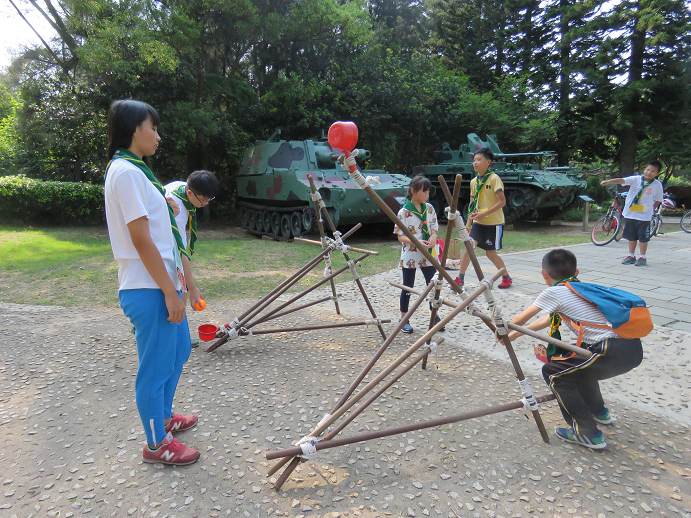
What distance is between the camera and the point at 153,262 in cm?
193

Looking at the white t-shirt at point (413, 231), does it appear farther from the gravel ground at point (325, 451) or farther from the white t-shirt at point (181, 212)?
the white t-shirt at point (181, 212)

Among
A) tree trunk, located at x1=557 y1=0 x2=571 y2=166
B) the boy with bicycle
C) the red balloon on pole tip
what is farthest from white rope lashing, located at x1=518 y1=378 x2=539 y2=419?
tree trunk, located at x1=557 y1=0 x2=571 y2=166

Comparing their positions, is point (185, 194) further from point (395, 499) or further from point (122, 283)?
point (395, 499)

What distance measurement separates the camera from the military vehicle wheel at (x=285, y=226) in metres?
11.1

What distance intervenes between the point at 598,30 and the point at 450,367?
57.2 ft

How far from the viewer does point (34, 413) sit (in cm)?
280

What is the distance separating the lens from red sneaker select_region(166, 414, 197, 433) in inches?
102

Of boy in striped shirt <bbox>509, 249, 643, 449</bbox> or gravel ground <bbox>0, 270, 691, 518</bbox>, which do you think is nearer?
gravel ground <bbox>0, 270, 691, 518</bbox>

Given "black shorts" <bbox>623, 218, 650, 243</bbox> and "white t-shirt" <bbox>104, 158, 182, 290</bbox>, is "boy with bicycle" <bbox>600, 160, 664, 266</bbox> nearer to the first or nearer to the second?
"black shorts" <bbox>623, 218, 650, 243</bbox>

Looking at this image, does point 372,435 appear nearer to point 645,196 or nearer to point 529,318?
point 529,318

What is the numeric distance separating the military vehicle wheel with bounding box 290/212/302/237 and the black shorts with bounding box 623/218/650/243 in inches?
260

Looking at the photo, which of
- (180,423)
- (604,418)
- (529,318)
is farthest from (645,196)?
(180,423)

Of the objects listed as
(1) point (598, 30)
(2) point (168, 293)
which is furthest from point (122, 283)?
(1) point (598, 30)

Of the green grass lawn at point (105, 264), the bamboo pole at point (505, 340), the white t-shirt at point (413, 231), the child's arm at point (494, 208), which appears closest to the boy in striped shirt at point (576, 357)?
the bamboo pole at point (505, 340)
